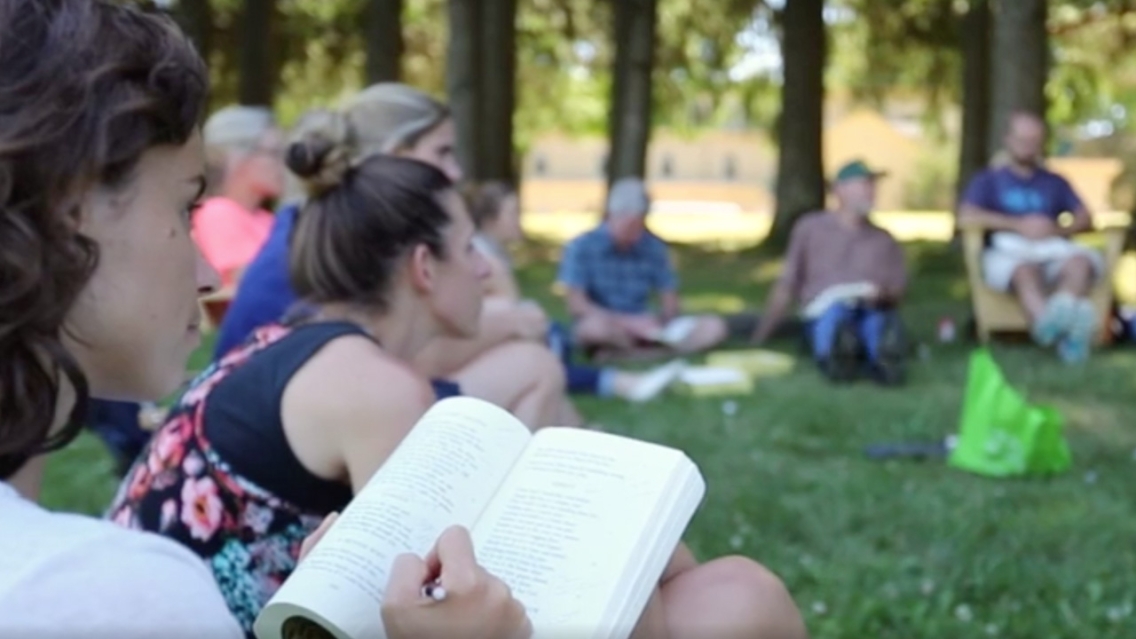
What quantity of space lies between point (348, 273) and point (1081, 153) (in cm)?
2183

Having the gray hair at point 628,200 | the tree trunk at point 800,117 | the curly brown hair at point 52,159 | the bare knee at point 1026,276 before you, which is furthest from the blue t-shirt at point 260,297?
the tree trunk at point 800,117

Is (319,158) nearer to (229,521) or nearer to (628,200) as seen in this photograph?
(229,521)

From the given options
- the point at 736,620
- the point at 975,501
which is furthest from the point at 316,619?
the point at 975,501

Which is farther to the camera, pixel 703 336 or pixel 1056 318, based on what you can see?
pixel 703 336

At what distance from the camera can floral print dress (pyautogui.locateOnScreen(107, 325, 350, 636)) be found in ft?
7.67

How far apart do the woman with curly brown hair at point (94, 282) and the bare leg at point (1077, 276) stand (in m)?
8.58

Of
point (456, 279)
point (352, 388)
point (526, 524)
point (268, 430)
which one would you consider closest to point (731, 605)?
point (526, 524)

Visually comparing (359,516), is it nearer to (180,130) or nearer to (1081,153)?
(180,130)

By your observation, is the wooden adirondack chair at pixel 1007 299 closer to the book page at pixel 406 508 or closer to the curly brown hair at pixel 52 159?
the book page at pixel 406 508

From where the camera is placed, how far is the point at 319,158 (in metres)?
3.17

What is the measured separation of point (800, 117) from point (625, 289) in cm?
842

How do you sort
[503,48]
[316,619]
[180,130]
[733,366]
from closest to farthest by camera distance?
[180,130] < [316,619] < [733,366] < [503,48]

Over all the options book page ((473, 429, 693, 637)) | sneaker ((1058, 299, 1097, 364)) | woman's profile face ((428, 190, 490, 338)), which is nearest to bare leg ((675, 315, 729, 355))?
sneaker ((1058, 299, 1097, 364))

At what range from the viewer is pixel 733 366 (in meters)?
8.52
